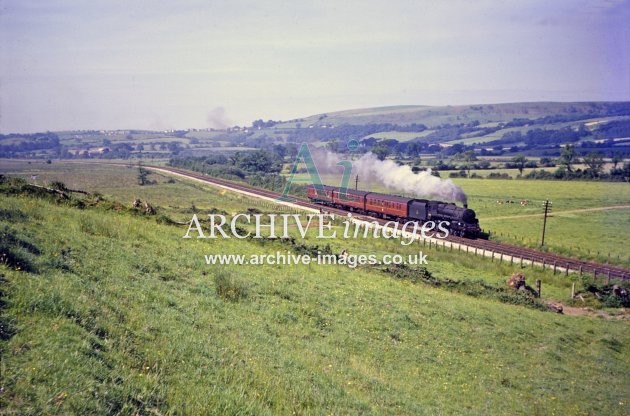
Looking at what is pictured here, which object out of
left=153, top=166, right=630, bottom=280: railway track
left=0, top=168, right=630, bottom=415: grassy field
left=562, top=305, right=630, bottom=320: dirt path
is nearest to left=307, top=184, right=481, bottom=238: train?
left=153, top=166, right=630, bottom=280: railway track

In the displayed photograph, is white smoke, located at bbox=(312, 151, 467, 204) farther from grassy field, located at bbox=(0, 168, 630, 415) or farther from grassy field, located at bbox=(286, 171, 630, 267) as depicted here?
grassy field, located at bbox=(0, 168, 630, 415)

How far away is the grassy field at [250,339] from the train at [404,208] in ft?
57.7

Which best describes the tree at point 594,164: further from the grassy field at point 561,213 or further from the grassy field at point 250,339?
the grassy field at point 250,339

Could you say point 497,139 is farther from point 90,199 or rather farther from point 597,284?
point 90,199

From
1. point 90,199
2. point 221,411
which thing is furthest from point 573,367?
point 90,199

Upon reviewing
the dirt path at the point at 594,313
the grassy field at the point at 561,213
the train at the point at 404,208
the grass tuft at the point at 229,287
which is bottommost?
the dirt path at the point at 594,313

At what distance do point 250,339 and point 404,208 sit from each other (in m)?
34.1

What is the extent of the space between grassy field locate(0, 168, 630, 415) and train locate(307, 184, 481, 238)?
57.7 ft

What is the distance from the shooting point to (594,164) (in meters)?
90.6

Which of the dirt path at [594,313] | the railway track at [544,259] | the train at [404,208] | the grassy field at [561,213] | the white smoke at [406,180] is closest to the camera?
the dirt path at [594,313]

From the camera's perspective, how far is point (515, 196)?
69062 mm

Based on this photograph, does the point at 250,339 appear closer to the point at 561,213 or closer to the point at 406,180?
the point at 406,180

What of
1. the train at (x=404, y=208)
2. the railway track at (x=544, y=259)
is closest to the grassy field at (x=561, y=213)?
the railway track at (x=544, y=259)

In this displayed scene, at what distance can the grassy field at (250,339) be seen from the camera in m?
6.83
